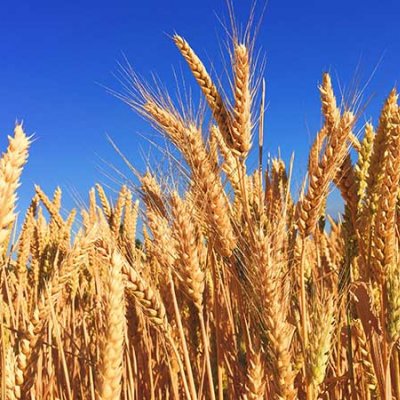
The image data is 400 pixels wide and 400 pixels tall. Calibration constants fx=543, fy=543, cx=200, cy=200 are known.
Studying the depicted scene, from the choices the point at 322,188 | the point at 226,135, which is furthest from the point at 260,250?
the point at 226,135

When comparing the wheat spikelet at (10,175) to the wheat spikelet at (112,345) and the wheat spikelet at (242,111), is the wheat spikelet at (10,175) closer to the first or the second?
the wheat spikelet at (112,345)

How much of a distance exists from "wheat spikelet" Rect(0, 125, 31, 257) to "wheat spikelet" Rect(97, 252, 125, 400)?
0.71ft

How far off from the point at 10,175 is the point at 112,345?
1.18ft

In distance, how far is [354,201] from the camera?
1.84 m

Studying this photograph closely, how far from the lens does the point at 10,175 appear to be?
39.2 inches

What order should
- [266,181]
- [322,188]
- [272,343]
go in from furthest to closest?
[266,181] < [322,188] < [272,343]

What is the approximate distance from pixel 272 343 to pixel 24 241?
2.03 metres

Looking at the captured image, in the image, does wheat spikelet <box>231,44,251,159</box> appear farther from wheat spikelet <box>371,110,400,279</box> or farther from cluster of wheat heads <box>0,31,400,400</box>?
wheat spikelet <box>371,110,400,279</box>

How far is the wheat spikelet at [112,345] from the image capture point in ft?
3.06

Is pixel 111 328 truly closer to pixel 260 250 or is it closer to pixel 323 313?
pixel 260 250

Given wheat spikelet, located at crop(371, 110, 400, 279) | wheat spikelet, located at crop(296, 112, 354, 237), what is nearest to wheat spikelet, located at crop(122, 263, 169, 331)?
wheat spikelet, located at crop(296, 112, 354, 237)

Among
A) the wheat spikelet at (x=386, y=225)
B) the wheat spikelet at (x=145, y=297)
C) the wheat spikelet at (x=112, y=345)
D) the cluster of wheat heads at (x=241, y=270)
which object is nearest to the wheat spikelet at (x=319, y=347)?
the cluster of wheat heads at (x=241, y=270)

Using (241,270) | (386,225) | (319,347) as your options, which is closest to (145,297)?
(241,270)

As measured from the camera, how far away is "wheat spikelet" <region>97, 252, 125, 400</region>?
932 millimetres
